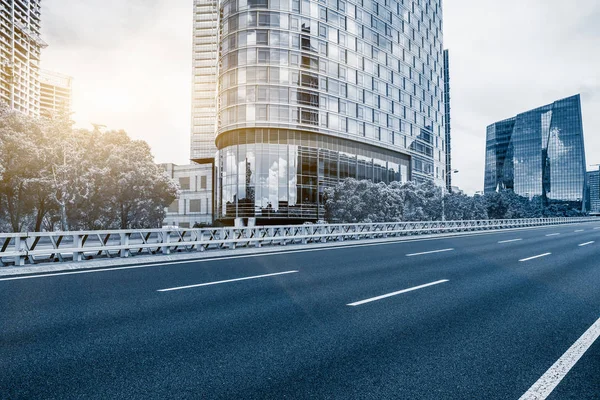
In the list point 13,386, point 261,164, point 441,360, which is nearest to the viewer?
point 13,386

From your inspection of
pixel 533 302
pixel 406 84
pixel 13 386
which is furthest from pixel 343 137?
pixel 13 386

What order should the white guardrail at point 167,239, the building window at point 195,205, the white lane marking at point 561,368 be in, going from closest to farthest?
the white lane marking at point 561,368
the white guardrail at point 167,239
the building window at point 195,205

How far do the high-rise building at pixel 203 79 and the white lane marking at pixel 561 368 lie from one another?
139 metres

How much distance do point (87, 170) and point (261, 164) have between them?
2044cm

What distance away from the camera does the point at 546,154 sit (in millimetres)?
155000

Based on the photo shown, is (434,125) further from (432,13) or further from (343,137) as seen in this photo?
(343,137)

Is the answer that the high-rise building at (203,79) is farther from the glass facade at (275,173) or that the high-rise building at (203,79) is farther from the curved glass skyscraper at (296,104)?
the glass facade at (275,173)

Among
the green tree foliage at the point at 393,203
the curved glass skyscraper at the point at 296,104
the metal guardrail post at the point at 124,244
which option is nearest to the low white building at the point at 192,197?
the curved glass skyscraper at the point at 296,104

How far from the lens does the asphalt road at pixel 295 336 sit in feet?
11.9

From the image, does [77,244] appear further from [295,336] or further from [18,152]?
[18,152]

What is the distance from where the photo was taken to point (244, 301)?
7.11 meters

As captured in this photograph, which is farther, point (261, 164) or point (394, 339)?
point (261, 164)

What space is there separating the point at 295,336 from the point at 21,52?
201 m

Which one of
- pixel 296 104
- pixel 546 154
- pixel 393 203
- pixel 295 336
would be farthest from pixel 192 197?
pixel 546 154
